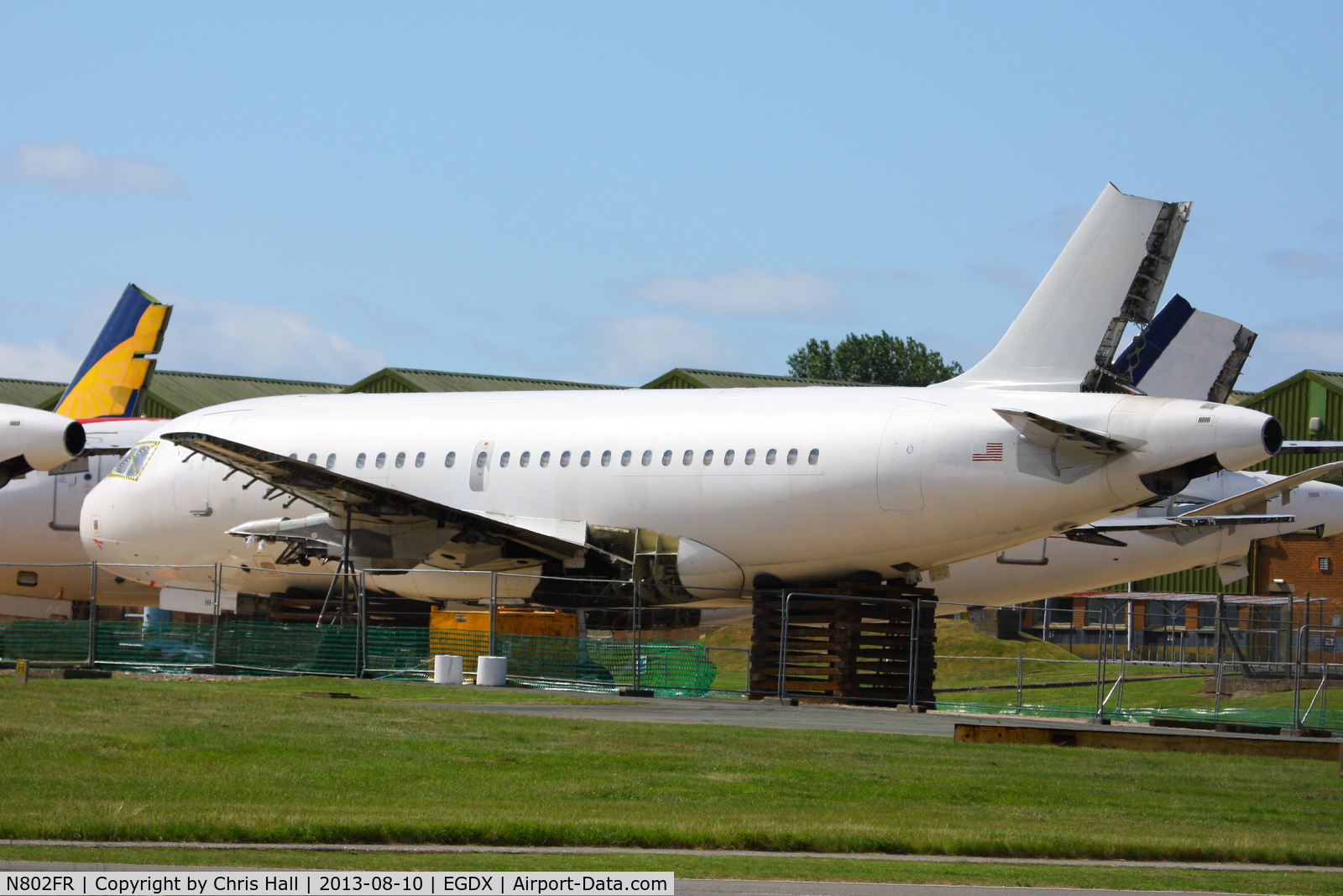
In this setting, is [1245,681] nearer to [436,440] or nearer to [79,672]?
[436,440]

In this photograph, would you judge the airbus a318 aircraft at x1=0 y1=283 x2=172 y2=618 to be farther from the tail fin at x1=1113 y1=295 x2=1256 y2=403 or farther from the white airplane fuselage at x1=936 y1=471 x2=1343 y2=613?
the tail fin at x1=1113 y1=295 x2=1256 y2=403

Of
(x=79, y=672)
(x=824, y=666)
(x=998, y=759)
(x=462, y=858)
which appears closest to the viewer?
(x=462, y=858)

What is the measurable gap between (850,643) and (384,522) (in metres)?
7.22

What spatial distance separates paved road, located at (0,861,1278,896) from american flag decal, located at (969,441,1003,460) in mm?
13557

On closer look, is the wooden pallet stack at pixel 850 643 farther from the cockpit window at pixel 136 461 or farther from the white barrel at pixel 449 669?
the cockpit window at pixel 136 461

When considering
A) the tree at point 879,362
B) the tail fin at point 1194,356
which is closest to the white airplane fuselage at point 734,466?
the tail fin at point 1194,356

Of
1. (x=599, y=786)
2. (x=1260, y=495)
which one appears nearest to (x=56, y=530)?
(x=1260, y=495)

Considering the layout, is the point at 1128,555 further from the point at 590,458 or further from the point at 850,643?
the point at 590,458

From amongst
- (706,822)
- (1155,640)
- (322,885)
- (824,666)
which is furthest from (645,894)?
(1155,640)

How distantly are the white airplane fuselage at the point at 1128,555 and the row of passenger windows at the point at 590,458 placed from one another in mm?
7317

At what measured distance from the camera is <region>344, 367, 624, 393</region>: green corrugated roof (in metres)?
62.7

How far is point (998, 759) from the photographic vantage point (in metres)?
15.1

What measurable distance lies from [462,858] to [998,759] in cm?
738

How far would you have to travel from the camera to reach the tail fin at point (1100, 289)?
23.0m
